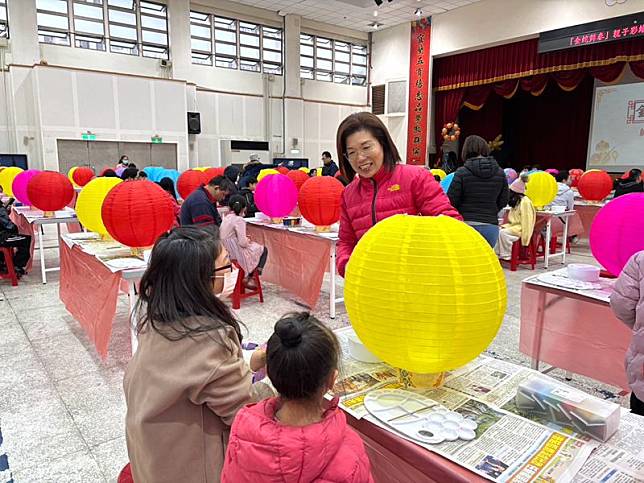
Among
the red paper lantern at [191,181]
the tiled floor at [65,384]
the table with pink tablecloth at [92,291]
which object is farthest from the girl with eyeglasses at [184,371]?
the red paper lantern at [191,181]

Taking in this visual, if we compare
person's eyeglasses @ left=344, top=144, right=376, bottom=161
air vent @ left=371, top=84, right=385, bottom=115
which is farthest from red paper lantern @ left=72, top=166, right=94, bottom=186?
air vent @ left=371, top=84, right=385, bottom=115

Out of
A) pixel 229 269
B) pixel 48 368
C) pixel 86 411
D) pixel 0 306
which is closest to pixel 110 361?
pixel 48 368

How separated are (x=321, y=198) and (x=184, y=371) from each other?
263 centimetres

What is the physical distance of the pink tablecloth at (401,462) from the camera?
945mm

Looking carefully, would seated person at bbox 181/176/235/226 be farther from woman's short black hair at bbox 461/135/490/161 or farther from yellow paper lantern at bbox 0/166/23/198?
yellow paper lantern at bbox 0/166/23/198

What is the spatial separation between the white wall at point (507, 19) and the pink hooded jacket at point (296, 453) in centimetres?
1105

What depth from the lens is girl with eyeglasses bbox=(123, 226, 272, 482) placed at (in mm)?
1134

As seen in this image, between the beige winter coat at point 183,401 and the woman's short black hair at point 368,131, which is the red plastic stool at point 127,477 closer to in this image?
the beige winter coat at point 183,401

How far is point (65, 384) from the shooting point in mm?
2789

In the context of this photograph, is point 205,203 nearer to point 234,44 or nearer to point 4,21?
point 4,21

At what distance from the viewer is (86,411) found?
2.49 m

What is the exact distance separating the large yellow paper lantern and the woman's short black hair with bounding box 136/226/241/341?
380mm

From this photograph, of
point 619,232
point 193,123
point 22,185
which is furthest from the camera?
point 193,123

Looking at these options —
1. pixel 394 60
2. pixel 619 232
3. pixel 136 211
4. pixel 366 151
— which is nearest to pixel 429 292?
pixel 366 151
